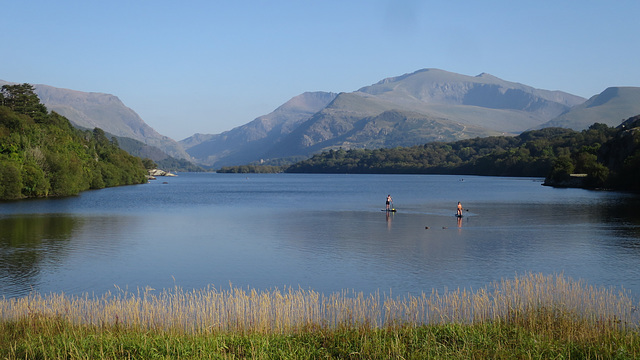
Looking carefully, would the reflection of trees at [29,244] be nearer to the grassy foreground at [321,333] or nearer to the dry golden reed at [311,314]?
the dry golden reed at [311,314]

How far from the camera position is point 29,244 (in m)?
44.1

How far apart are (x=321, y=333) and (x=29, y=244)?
3548 centimetres

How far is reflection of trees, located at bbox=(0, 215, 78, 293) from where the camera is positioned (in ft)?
106

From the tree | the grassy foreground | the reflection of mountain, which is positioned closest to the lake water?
the reflection of mountain

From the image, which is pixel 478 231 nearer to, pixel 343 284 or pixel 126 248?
pixel 343 284

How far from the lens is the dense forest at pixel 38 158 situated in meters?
98.2

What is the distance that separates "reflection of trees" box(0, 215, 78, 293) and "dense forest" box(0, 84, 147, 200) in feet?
118

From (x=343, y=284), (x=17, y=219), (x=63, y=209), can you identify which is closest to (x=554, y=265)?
(x=343, y=284)

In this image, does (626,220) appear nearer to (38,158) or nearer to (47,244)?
(47,244)

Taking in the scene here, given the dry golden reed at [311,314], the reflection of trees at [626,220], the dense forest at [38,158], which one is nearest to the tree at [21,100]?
the dense forest at [38,158]

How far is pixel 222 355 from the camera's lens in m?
15.4

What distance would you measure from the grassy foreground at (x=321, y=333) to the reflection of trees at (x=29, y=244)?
422 inches

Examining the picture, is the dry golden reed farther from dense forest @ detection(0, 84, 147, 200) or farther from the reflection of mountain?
dense forest @ detection(0, 84, 147, 200)

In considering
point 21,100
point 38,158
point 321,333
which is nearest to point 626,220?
point 321,333
